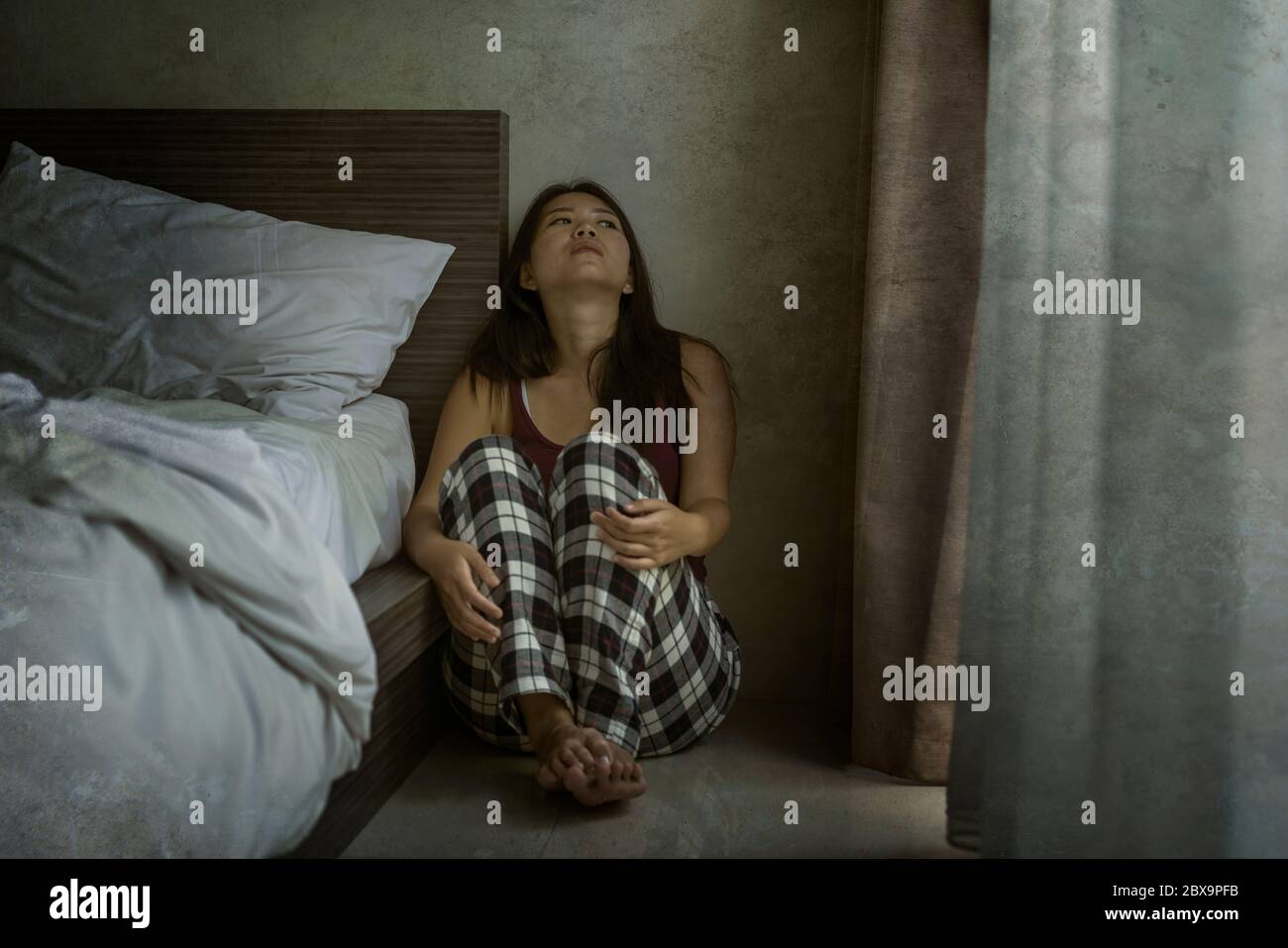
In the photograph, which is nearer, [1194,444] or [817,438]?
[1194,444]

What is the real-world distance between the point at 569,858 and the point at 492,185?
0.89 meters

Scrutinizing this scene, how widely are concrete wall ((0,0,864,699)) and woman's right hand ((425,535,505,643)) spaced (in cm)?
32

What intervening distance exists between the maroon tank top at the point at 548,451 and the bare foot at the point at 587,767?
0.88ft

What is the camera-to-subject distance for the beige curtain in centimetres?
126

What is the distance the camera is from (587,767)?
3.89ft

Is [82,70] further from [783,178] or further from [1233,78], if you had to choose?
[1233,78]

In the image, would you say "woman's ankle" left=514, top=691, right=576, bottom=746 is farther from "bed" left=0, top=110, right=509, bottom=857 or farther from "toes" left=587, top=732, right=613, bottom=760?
"bed" left=0, top=110, right=509, bottom=857

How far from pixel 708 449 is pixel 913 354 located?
30 cm

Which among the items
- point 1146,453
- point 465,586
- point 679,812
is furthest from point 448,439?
point 1146,453

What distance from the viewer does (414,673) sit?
126cm

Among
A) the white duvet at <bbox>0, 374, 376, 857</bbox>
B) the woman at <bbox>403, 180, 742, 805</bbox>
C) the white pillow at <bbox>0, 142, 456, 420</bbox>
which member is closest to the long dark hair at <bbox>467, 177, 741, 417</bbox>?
the woman at <bbox>403, 180, 742, 805</bbox>

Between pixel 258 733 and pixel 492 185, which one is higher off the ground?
pixel 492 185

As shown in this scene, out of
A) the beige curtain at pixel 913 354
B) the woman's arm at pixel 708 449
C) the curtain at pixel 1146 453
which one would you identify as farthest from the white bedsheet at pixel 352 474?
the curtain at pixel 1146 453
